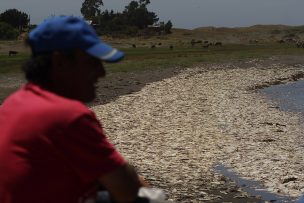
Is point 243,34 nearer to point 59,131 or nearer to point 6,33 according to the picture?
point 6,33

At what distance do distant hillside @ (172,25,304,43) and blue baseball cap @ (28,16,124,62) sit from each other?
371 ft

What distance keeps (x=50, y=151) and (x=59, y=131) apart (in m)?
0.13

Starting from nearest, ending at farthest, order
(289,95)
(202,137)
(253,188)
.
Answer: (253,188), (202,137), (289,95)

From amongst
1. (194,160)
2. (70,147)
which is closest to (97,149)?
(70,147)

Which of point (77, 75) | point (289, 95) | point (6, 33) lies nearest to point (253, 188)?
point (77, 75)

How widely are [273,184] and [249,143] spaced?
5969mm

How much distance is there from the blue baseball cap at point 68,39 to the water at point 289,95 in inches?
1054

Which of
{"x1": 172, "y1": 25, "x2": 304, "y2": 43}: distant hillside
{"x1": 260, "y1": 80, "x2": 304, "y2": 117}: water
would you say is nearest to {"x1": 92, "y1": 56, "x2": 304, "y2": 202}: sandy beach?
{"x1": 260, "y1": 80, "x2": 304, "y2": 117}: water

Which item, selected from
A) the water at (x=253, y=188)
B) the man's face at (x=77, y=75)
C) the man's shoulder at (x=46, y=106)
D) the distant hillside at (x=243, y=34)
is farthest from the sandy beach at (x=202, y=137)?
the distant hillside at (x=243, y=34)

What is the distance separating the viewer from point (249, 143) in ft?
59.6

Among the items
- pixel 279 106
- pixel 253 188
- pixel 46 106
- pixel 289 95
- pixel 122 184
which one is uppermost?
pixel 46 106

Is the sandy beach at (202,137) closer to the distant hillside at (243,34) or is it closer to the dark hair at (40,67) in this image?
the dark hair at (40,67)

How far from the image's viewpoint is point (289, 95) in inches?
1543

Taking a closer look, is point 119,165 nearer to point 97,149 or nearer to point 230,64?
point 97,149
